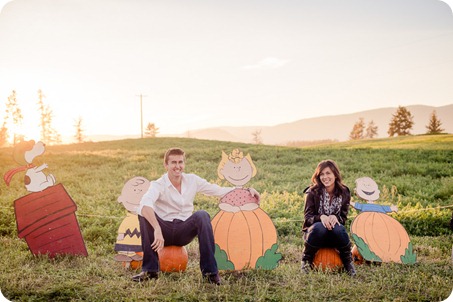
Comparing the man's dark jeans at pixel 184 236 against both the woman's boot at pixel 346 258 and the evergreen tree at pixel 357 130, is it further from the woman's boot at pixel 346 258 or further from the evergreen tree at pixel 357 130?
the evergreen tree at pixel 357 130

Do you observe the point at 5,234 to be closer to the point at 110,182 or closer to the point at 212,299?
the point at 110,182

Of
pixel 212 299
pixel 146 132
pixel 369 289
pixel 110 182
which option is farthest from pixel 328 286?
pixel 110 182

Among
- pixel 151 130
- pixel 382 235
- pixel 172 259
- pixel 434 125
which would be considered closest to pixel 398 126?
pixel 434 125

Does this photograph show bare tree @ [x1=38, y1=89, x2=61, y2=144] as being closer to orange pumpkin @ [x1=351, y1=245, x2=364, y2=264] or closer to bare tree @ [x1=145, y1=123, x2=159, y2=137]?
bare tree @ [x1=145, y1=123, x2=159, y2=137]

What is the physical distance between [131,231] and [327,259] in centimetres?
219

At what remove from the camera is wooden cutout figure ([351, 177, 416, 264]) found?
556 centimetres

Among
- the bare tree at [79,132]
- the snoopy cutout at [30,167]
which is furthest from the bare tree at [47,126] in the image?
the snoopy cutout at [30,167]

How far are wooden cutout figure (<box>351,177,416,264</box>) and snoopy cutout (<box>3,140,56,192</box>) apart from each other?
377 centimetres

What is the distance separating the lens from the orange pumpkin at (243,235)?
5.17m

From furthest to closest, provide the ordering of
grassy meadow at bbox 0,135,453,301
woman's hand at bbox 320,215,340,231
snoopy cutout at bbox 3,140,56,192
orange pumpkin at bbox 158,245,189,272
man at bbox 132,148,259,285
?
snoopy cutout at bbox 3,140,56,192, woman's hand at bbox 320,215,340,231, orange pumpkin at bbox 158,245,189,272, man at bbox 132,148,259,285, grassy meadow at bbox 0,135,453,301

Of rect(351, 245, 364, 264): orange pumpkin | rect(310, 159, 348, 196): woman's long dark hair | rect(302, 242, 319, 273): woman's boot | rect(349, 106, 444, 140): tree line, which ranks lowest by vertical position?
rect(351, 245, 364, 264): orange pumpkin

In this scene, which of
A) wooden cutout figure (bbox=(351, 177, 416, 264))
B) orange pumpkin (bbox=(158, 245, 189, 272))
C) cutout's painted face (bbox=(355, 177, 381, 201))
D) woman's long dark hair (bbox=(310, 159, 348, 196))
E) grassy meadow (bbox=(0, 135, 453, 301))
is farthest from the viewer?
cutout's painted face (bbox=(355, 177, 381, 201))

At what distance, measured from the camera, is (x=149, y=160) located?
35.7 ft

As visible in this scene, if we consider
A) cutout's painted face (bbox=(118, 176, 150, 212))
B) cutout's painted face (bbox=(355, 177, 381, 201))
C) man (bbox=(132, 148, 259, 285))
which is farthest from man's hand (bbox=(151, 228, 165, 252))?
cutout's painted face (bbox=(355, 177, 381, 201))
